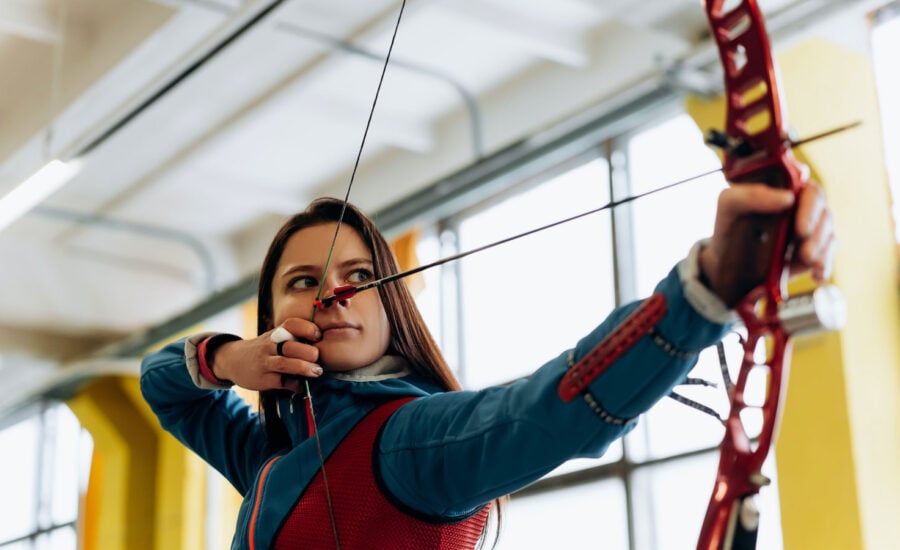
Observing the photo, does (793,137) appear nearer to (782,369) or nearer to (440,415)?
(782,369)

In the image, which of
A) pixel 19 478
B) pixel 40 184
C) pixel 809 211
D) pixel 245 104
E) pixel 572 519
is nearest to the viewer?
pixel 809 211

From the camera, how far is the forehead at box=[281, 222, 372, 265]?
5.14ft

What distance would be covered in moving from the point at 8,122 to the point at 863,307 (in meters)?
3.56

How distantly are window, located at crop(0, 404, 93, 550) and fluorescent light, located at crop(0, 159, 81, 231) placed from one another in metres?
4.17

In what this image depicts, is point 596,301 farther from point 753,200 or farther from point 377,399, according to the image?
point 753,200

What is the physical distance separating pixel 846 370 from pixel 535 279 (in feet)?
5.82

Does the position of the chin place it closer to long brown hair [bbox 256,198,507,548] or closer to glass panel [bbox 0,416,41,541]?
long brown hair [bbox 256,198,507,548]

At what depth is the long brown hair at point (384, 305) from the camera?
1500 mm

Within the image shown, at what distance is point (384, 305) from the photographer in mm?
1500

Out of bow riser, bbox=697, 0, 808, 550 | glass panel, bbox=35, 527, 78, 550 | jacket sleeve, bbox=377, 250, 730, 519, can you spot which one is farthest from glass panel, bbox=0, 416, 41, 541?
bow riser, bbox=697, 0, 808, 550

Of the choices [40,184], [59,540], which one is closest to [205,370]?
[40,184]

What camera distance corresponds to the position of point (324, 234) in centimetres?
159

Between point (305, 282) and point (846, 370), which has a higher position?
point (846, 370)

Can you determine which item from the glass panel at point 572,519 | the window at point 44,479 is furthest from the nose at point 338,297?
the window at point 44,479
